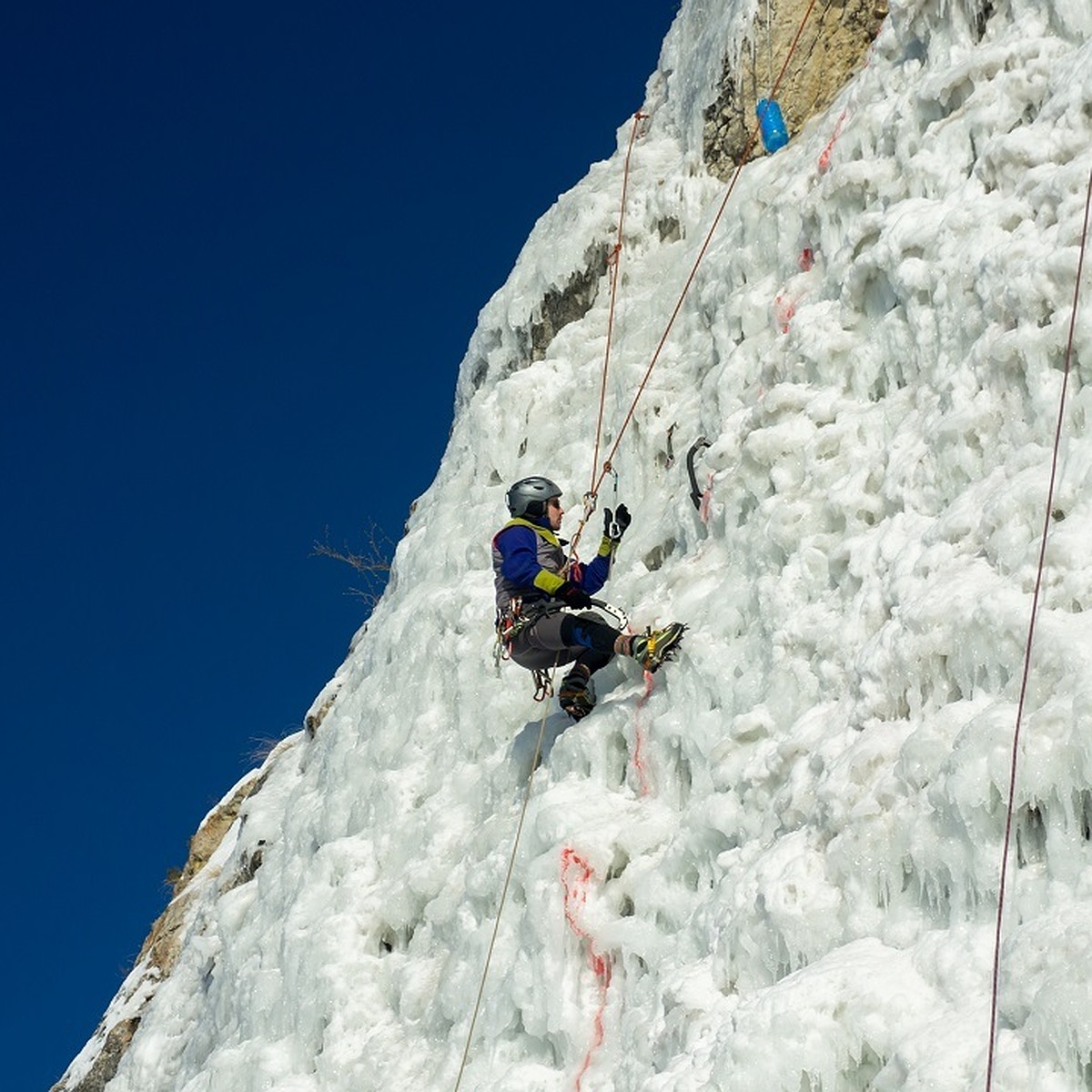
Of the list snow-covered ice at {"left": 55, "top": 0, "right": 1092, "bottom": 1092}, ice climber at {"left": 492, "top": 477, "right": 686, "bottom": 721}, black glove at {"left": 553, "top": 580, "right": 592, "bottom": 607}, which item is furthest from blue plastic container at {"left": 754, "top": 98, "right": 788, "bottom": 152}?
black glove at {"left": 553, "top": 580, "right": 592, "bottom": 607}

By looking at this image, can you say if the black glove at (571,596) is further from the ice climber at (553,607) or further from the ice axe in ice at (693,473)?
the ice axe in ice at (693,473)

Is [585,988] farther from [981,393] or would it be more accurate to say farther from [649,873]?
[981,393]

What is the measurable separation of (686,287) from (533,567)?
139 inches

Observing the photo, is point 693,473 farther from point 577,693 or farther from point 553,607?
point 577,693

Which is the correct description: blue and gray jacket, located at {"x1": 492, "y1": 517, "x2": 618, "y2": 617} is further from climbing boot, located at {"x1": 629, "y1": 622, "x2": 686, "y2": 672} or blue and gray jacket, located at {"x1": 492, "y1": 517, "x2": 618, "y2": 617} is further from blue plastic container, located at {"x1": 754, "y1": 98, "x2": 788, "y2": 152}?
blue plastic container, located at {"x1": 754, "y1": 98, "x2": 788, "y2": 152}

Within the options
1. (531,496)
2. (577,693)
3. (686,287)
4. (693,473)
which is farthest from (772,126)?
(577,693)

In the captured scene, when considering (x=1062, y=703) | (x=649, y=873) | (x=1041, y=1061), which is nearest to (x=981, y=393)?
(x=1062, y=703)

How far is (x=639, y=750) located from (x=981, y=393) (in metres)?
2.74

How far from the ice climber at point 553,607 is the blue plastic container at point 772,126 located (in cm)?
407

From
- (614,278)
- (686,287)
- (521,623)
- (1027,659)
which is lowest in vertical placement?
(1027,659)

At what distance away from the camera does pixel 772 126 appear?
1182 cm

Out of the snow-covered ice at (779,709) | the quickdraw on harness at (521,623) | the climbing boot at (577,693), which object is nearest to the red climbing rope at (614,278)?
the snow-covered ice at (779,709)

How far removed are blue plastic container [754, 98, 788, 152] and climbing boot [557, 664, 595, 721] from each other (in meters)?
5.01

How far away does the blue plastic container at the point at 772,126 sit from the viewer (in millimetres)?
11789
